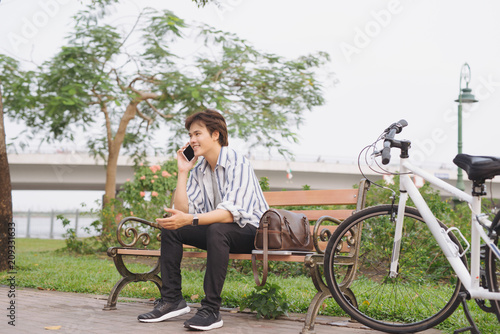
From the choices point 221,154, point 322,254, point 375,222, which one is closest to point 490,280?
point 322,254

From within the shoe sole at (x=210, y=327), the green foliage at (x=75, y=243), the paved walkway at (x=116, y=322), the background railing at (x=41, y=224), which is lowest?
the background railing at (x=41, y=224)

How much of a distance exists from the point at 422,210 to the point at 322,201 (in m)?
1.27

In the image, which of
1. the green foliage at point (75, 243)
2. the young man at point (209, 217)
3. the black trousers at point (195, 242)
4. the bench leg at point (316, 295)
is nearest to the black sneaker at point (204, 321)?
the young man at point (209, 217)

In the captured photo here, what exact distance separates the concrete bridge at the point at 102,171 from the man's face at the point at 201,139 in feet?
88.8

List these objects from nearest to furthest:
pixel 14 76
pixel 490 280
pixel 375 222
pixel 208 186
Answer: pixel 490 280 → pixel 208 186 → pixel 375 222 → pixel 14 76

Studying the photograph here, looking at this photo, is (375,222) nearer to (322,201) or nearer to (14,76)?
(322,201)

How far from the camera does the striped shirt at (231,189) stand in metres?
4.17

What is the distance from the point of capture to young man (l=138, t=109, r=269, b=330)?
3920mm

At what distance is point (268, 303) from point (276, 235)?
59 centimetres

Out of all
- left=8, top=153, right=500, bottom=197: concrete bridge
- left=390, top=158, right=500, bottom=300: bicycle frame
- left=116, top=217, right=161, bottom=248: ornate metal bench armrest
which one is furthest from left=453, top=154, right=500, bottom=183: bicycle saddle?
left=8, top=153, right=500, bottom=197: concrete bridge

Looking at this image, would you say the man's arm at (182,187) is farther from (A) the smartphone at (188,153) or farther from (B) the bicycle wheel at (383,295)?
(B) the bicycle wheel at (383,295)

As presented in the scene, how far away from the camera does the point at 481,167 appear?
3150 mm

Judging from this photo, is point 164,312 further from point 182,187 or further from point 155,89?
point 155,89

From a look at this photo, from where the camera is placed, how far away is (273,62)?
693 inches
